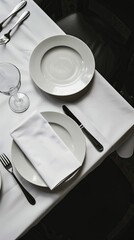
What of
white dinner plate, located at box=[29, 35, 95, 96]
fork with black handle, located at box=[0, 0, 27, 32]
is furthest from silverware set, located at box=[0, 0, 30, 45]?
white dinner plate, located at box=[29, 35, 95, 96]

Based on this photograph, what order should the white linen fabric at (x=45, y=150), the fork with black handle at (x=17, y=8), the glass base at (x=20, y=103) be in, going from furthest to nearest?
the fork with black handle at (x=17, y=8)
the glass base at (x=20, y=103)
the white linen fabric at (x=45, y=150)

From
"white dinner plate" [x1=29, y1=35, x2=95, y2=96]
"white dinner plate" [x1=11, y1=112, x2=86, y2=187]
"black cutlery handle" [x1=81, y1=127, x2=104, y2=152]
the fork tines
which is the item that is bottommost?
"black cutlery handle" [x1=81, y1=127, x2=104, y2=152]

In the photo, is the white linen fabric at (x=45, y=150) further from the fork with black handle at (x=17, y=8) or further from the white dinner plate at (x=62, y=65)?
the fork with black handle at (x=17, y=8)

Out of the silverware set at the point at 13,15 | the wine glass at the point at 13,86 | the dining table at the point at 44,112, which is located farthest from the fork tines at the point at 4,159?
the silverware set at the point at 13,15

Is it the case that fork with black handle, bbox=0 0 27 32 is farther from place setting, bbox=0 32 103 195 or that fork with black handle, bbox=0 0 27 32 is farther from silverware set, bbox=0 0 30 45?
place setting, bbox=0 32 103 195

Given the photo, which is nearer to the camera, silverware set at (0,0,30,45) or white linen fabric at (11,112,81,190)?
white linen fabric at (11,112,81,190)

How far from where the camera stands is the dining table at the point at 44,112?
858mm

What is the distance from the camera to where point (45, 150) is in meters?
0.86

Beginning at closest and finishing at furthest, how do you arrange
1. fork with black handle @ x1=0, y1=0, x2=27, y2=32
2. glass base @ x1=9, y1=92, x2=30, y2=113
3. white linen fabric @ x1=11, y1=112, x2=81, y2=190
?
white linen fabric @ x1=11, y1=112, x2=81, y2=190
glass base @ x1=9, y1=92, x2=30, y2=113
fork with black handle @ x1=0, y1=0, x2=27, y2=32

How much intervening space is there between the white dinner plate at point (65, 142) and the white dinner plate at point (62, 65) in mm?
86

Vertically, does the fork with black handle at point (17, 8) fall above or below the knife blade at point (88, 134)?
above

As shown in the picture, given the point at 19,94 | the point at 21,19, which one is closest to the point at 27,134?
the point at 19,94

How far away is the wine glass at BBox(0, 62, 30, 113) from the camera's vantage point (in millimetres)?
904

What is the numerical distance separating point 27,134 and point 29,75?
0.73 feet
